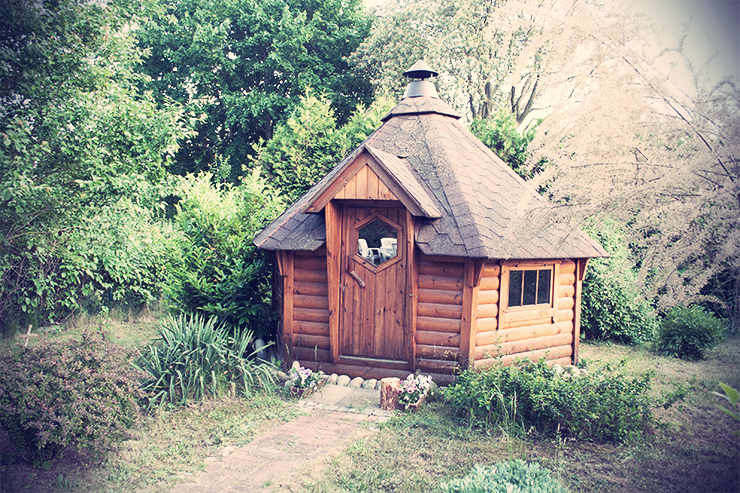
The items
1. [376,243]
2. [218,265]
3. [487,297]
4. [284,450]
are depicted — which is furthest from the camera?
[218,265]

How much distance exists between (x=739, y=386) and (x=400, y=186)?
571 cm

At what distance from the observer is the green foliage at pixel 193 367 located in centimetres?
632

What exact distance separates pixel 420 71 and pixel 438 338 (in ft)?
17.9

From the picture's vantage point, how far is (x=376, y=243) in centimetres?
774

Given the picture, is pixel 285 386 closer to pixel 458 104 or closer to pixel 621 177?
pixel 621 177

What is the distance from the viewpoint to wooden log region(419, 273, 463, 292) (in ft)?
23.6

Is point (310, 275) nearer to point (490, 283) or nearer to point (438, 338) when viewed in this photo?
point (438, 338)

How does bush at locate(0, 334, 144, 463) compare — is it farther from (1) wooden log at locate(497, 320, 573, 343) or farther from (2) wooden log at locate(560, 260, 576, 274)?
(2) wooden log at locate(560, 260, 576, 274)

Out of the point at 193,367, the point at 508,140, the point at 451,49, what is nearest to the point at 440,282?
the point at 193,367

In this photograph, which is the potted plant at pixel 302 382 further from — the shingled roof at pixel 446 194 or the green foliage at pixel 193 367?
the shingled roof at pixel 446 194

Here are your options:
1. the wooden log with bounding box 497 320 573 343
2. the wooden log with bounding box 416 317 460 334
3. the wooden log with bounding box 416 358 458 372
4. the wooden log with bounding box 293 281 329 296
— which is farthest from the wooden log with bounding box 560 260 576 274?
the wooden log with bounding box 293 281 329 296

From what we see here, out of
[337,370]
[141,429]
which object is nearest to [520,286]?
[337,370]

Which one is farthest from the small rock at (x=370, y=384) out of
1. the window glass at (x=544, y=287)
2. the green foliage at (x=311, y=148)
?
the green foliage at (x=311, y=148)

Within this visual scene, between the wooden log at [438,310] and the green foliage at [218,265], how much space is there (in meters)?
2.99
